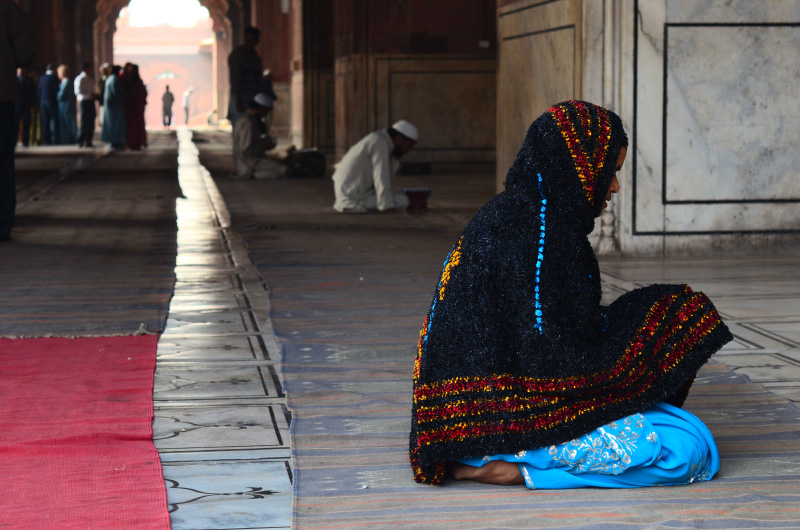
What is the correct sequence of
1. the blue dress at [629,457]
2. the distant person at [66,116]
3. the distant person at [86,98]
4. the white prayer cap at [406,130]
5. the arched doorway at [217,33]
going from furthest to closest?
the arched doorway at [217,33] < the distant person at [66,116] < the distant person at [86,98] < the white prayer cap at [406,130] < the blue dress at [629,457]

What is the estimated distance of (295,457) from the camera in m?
2.32

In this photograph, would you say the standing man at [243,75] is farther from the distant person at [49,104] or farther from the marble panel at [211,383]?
the marble panel at [211,383]

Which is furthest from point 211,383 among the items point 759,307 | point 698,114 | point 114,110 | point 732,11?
point 114,110

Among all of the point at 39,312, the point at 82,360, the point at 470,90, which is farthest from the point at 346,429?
the point at 470,90

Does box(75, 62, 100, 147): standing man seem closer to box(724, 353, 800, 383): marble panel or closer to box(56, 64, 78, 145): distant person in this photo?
box(56, 64, 78, 145): distant person

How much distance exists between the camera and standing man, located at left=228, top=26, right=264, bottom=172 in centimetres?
1112

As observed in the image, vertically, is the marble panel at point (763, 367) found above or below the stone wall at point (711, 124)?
below

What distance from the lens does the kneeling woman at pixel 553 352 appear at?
6.79ft

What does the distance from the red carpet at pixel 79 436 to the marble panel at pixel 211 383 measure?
0.04m

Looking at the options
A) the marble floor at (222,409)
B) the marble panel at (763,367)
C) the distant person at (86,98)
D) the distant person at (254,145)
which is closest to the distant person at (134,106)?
the distant person at (86,98)

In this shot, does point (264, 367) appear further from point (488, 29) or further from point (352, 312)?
point (488, 29)

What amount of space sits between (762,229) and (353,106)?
262 inches

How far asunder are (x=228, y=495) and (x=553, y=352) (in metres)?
0.65

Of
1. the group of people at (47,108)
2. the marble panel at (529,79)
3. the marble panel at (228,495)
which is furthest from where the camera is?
the group of people at (47,108)
